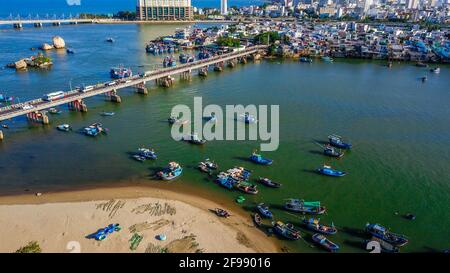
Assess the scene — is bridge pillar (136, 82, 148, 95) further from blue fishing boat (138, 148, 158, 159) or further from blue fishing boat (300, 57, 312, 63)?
blue fishing boat (300, 57, 312, 63)

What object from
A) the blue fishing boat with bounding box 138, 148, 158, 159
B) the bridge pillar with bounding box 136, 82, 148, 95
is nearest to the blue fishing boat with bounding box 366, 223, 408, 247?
the blue fishing boat with bounding box 138, 148, 158, 159

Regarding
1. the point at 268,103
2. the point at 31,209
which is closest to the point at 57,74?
the point at 268,103

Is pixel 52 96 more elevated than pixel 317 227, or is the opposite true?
pixel 52 96

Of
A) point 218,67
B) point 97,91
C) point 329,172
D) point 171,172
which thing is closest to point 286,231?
point 329,172

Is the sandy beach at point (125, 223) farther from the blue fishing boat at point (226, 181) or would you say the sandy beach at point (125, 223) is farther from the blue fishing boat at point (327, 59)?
the blue fishing boat at point (327, 59)

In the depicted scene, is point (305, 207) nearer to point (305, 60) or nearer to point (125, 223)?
point (125, 223)
